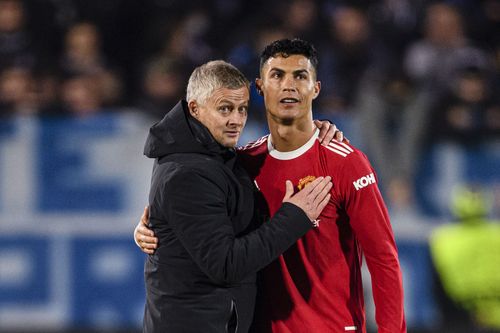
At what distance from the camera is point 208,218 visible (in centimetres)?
336

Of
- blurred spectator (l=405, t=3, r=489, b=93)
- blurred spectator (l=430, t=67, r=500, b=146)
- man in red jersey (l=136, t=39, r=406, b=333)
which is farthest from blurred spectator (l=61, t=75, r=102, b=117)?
man in red jersey (l=136, t=39, r=406, b=333)

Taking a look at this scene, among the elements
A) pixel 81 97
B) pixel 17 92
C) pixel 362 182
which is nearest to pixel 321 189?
pixel 362 182

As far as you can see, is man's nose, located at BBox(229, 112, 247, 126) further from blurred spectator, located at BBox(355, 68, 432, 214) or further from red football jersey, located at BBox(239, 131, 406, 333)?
blurred spectator, located at BBox(355, 68, 432, 214)

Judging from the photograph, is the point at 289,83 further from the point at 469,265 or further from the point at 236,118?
the point at 469,265

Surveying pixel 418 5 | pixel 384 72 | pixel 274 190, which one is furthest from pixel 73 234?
pixel 274 190

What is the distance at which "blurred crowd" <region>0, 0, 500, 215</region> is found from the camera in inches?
290

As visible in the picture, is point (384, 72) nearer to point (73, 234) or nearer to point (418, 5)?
Answer: point (418, 5)

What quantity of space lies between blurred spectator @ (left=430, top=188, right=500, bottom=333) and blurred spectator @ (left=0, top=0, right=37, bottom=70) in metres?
3.83

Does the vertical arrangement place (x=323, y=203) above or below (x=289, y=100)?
below

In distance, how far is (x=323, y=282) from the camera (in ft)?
12.3

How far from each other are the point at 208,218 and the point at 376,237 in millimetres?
694

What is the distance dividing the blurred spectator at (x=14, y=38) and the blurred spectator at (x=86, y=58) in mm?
312

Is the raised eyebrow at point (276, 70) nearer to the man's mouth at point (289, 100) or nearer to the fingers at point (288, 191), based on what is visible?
the man's mouth at point (289, 100)

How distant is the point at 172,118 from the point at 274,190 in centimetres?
55
